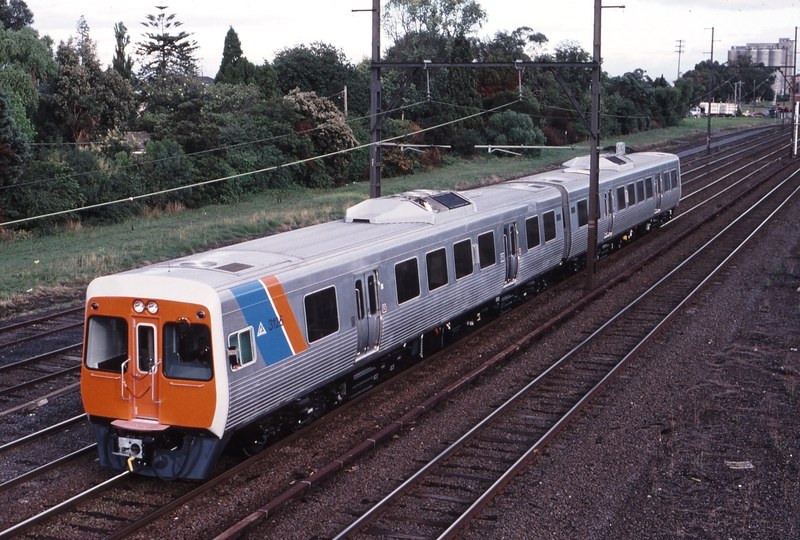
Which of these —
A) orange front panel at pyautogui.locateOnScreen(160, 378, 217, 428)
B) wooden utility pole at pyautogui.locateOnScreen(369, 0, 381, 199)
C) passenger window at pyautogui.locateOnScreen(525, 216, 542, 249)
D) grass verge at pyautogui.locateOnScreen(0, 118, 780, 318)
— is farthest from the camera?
grass verge at pyautogui.locateOnScreen(0, 118, 780, 318)

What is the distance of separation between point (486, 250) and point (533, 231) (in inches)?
109

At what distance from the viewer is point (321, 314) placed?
1147 centimetres

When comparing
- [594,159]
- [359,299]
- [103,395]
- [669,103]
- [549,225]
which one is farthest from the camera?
[669,103]

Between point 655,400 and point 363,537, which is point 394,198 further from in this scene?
point 363,537

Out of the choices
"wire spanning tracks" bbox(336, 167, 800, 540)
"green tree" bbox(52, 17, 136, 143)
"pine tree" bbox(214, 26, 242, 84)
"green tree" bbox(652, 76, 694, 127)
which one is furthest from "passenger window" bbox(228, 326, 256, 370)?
"green tree" bbox(652, 76, 694, 127)

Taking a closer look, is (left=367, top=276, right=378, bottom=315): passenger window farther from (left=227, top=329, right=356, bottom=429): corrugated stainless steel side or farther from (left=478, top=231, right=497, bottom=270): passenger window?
(left=478, top=231, right=497, bottom=270): passenger window

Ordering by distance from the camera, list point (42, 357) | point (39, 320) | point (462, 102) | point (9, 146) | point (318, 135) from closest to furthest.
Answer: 1. point (42, 357)
2. point (39, 320)
3. point (9, 146)
4. point (318, 135)
5. point (462, 102)

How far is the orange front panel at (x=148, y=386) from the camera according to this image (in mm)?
9508

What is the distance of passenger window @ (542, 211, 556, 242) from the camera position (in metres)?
19.8

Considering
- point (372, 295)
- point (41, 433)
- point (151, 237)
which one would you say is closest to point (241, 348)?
point (372, 295)

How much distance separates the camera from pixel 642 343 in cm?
1603

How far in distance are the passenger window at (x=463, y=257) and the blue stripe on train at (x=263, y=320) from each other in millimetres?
5515

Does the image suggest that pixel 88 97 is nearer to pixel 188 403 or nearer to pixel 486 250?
pixel 486 250

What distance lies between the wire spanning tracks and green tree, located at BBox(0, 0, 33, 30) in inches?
2523
